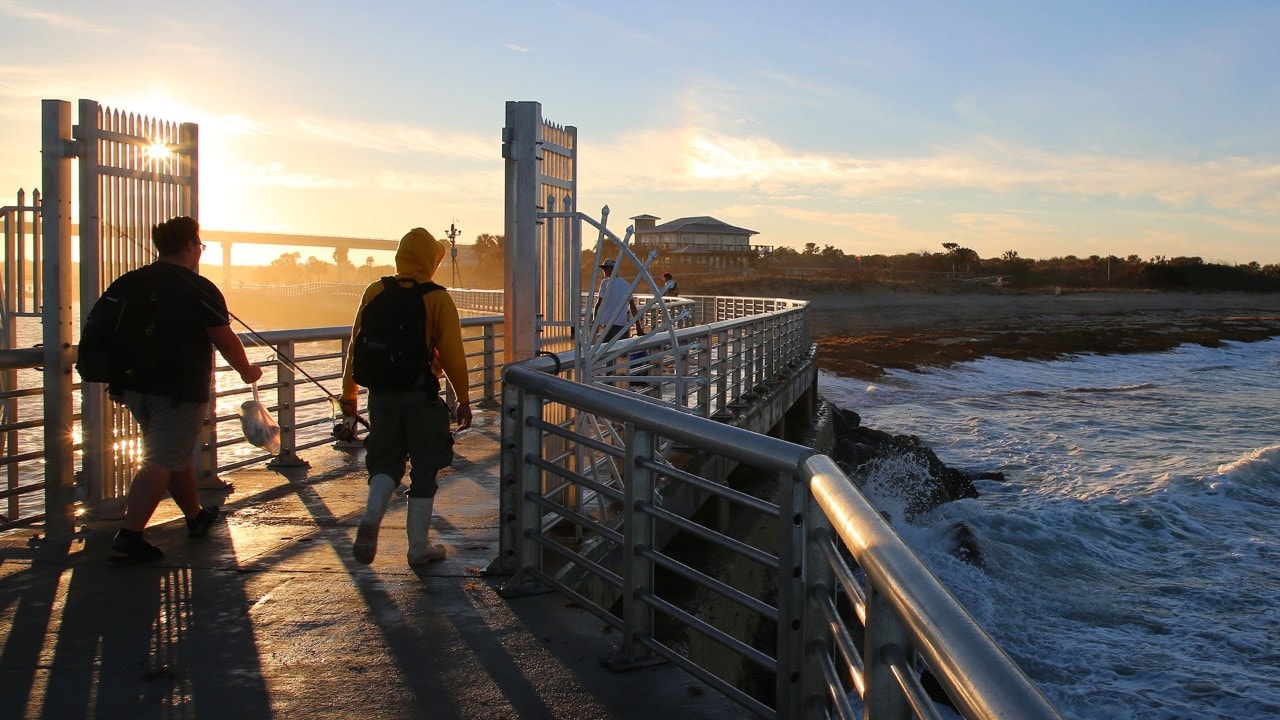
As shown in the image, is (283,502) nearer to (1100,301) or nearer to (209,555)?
(209,555)

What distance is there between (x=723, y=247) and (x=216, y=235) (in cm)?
5048

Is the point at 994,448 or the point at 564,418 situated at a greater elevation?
the point at 564,418

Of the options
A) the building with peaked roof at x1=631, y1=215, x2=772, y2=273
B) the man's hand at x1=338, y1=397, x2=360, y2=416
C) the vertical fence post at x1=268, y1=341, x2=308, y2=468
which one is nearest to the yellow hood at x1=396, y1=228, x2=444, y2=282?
the man's hand at x1=338, y1=397, x2=360, y2=416

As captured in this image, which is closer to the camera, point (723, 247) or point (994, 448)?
point (994, 448)

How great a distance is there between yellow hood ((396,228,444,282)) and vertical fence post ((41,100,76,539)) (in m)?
2.23

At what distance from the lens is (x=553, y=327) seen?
7684 millimetres

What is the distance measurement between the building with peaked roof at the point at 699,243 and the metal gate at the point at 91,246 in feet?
262

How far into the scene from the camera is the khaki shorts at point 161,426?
5.69 m

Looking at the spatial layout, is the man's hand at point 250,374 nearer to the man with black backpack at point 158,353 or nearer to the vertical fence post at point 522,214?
the man with black backpack at point 158,353

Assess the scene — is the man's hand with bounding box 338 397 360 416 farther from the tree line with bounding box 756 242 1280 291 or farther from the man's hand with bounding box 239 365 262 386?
the tree line with bounding box 756 242 1280 291

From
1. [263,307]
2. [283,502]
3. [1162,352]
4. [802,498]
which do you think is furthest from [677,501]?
[263,307]

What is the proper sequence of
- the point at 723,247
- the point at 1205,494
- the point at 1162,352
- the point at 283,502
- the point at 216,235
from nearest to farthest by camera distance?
the point at 283,502, the point at 1205,494, the point at 1162,352, the point at 216,235, the point at 723,247

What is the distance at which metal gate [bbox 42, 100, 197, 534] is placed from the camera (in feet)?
20.3

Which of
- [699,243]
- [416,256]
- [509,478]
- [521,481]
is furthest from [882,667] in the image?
[699,243]
